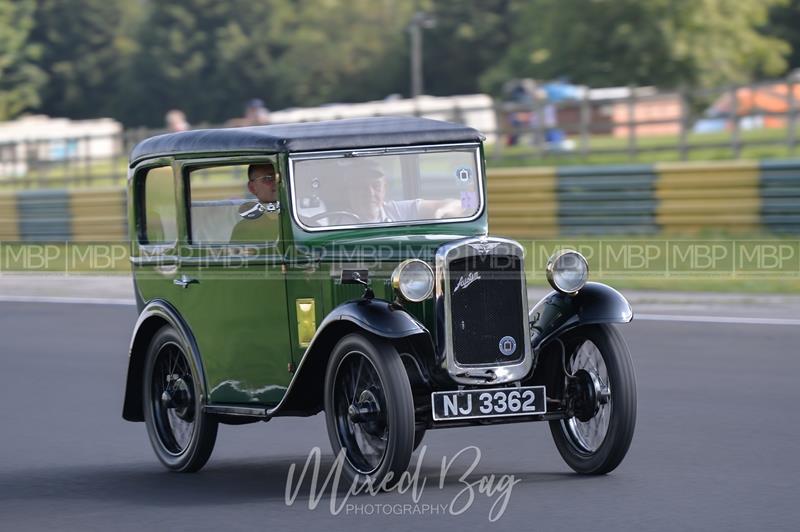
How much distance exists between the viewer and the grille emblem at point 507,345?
6.57 meters

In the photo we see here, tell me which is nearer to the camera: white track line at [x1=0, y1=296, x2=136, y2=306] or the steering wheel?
the steering wheel

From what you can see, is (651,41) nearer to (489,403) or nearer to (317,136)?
(317,136)

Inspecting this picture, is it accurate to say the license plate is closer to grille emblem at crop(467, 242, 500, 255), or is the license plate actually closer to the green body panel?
the green body panel

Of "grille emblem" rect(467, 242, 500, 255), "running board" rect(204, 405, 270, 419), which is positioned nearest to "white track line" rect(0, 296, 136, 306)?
"running board" rect(204, 405, 270, 419)

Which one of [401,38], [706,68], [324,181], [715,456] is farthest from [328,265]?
[401,38]

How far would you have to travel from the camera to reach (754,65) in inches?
1757

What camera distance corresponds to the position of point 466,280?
646cm

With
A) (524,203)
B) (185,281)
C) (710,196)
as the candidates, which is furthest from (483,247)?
(524,203)

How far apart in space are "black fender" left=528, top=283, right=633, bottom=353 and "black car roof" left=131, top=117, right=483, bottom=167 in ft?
3.54

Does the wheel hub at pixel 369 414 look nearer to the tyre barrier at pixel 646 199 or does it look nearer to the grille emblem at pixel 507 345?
the grille emblem at pixel 507 345

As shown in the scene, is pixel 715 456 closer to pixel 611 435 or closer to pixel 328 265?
pixel 611 435

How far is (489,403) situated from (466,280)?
0.56 m

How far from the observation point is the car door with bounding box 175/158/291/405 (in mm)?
6984

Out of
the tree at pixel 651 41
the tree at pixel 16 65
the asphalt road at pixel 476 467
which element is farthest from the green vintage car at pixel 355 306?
the tree at pixel 16 65
